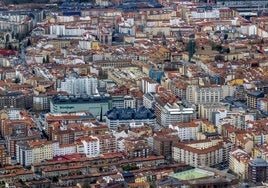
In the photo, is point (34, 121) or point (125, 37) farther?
point (125, 37)

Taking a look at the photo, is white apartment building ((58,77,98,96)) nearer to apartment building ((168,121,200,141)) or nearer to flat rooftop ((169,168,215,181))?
apartment building ((168,121,200,141))

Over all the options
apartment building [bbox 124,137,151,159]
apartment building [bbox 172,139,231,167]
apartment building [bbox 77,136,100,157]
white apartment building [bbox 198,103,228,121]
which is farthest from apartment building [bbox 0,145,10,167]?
white apartment building [bbox 198,103,228,121]

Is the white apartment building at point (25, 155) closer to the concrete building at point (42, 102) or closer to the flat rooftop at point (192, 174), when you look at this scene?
the flat rooftop at point (192, 174)

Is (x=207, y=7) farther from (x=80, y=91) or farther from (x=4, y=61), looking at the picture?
(x=80, y=91)

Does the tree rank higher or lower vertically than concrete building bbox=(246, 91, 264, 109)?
higher

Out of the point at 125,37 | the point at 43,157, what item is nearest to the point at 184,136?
the point at 43,157
